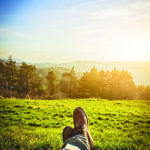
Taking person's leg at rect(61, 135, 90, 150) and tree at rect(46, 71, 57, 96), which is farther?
tree at rect(46, 71, 57, 96)

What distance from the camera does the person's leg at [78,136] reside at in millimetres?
1271

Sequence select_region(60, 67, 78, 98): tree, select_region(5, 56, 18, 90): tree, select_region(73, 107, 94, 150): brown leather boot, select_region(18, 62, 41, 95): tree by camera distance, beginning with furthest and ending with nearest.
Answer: select_region(60, 67, 78, 98): tree
select_region(18, 62, 41, 95): tree
select_region(5, 56, 18, 90): tree
select_region(73, 107, 94, 150): brown leather boot

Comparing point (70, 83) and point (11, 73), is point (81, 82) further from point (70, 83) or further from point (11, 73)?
point (11, 73)

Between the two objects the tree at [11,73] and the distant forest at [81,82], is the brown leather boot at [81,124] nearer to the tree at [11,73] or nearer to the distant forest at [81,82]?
the distant forest at [81,82]

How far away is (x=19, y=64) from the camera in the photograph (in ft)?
95.7

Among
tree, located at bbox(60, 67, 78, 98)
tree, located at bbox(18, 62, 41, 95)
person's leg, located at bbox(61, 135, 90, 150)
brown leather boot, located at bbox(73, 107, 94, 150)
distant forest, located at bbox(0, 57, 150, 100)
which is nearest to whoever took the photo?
person's leg, located at bbox(61, 135, 90, 150)

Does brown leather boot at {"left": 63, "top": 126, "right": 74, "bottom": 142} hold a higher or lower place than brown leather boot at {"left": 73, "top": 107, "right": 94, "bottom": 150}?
lower

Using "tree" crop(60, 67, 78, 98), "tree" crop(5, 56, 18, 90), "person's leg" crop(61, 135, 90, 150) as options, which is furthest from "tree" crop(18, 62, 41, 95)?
"person's leg" crop(61, 135, 90, 150)

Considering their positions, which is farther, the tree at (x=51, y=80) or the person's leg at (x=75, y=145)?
the tree at (x=51, y=80)

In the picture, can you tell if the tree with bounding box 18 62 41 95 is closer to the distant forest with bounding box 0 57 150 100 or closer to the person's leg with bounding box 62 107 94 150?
the distant forest with bounding box 0 57 150 100

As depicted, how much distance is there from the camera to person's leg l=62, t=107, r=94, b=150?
127 centimetres

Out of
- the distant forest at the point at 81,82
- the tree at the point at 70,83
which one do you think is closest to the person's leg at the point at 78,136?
the distant forest at the point at 81,82

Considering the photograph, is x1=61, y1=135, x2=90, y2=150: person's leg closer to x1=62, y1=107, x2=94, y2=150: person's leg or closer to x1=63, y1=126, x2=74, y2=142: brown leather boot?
x1=62, y1=107, x2=94, y2=150: person's leg

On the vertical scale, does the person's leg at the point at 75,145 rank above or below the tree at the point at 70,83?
above
